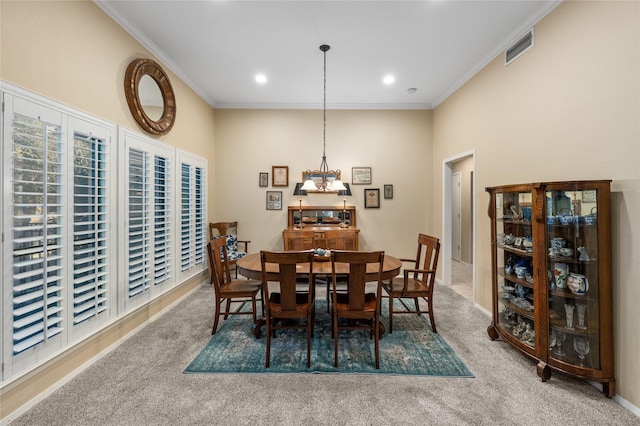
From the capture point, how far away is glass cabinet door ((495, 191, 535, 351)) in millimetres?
2342

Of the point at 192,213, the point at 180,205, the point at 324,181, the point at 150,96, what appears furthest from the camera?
the point at 192,213

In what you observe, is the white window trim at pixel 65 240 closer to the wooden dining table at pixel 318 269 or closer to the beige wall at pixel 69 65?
the beige wall at pixel 69 65

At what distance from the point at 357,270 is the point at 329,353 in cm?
89

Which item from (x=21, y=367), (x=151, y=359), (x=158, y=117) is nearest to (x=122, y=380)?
(x=151, y=359)

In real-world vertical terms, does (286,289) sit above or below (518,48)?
below

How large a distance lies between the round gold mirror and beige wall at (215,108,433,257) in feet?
5.28

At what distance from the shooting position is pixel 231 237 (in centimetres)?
474

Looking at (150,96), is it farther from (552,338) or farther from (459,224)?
(459,224)

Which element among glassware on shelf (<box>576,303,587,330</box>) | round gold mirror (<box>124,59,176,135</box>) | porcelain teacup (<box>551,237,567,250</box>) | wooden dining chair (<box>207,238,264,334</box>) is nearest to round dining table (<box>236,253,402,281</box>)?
wooden dining chair (<box>207,238,264,334</box>)

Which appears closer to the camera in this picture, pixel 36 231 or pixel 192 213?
pixel 36 231

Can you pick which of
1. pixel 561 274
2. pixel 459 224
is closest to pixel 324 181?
pixel 561 274

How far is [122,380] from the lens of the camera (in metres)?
2.15

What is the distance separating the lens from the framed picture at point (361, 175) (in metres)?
5.14

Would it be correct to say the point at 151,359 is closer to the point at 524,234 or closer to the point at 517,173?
the point at 524,234
